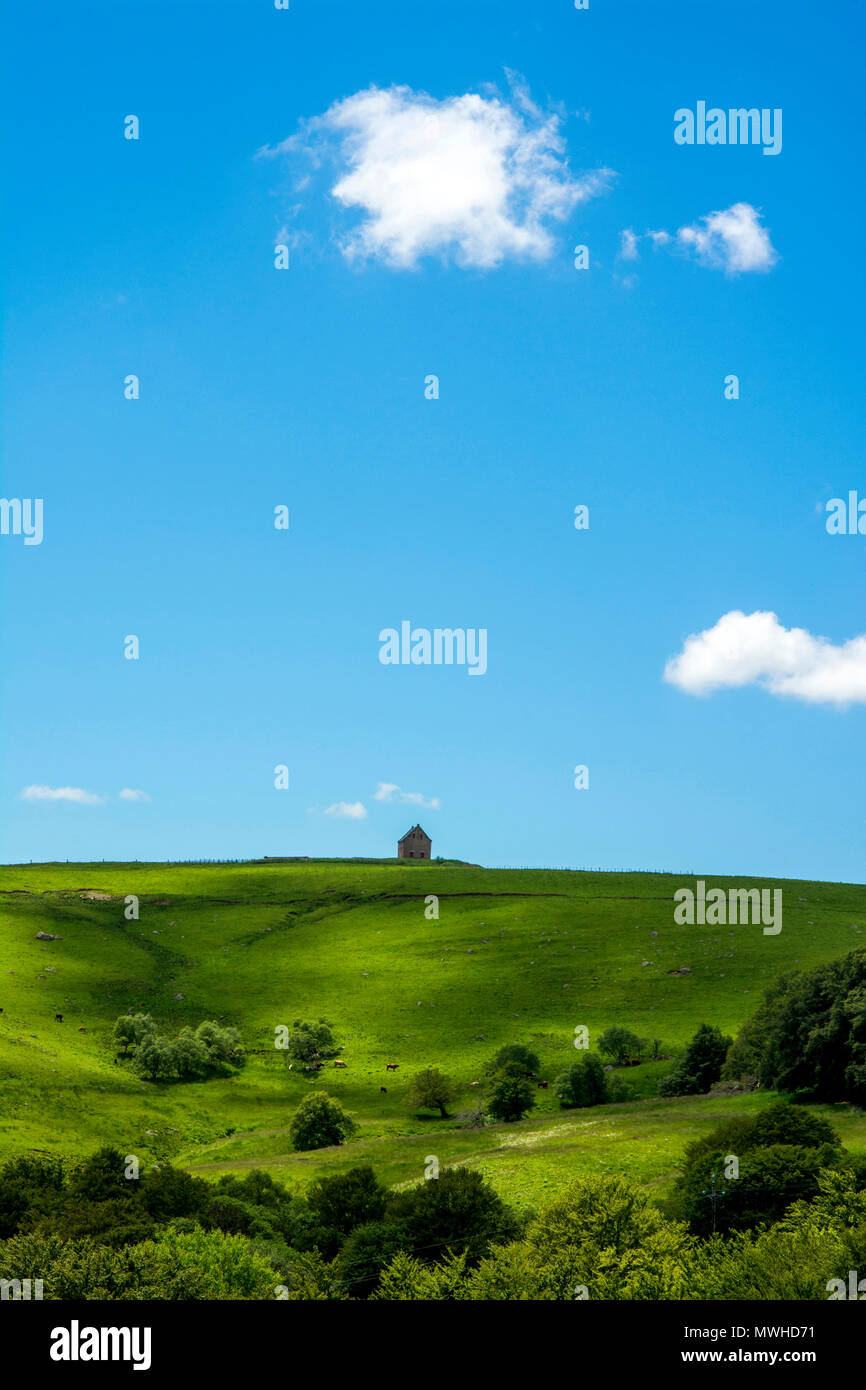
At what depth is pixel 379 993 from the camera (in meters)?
131

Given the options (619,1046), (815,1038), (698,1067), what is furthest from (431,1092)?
(815,1038)

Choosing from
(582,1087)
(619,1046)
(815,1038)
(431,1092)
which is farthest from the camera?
(619,1046)

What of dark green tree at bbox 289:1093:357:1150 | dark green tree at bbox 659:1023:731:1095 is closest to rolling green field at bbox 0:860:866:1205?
dark green tree at bbox 289:1093:357:1150

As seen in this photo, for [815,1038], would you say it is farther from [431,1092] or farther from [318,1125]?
[318,1125]

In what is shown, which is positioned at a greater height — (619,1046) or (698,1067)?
(619,1046)

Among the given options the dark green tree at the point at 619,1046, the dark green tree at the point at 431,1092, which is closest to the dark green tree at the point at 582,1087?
the dark green tree at the point at 431,1092

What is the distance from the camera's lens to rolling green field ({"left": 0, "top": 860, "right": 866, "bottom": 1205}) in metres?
79.5

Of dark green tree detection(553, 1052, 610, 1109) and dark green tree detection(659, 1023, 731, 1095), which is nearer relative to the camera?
dark green tree detection(553, 1052, 610, 1109)

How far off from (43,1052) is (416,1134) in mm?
39619

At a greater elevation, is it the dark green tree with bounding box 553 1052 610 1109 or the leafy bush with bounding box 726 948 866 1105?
the leafy bush with bounding box 726 948 866 1105

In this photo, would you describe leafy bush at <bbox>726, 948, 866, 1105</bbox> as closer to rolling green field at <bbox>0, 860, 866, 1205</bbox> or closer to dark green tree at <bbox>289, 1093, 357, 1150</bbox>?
rolling green field at <bbox>0, 860, 866, 1205</bbox>

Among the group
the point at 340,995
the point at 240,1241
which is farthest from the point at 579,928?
the point at 240,1241

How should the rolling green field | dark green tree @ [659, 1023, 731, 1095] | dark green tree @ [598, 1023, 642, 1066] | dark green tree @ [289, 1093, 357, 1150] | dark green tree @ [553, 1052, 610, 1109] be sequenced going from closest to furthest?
the rolling green field, dark green tree @ [289, 1093, 357, 1150], dark green tree @ [553, 1052, 610, 1109], dark green tree @ [659, 1023, 731, 1095], dark green tree @ [598, 1023, 642, 1066]
